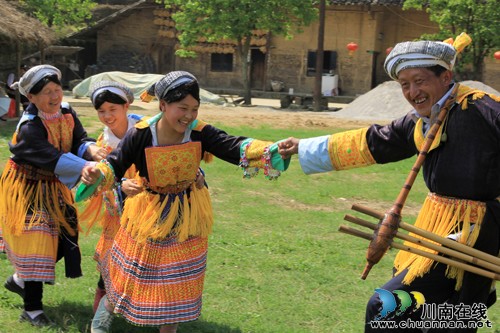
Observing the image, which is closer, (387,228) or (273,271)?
(387,228)

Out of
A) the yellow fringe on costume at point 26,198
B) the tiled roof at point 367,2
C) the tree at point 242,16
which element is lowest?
the yellow fringe on costume at point 26,198

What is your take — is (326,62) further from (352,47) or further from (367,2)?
(367,2)

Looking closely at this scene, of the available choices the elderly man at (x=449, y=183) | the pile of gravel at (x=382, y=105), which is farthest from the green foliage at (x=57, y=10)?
the elderly man at (x=449, y=183)

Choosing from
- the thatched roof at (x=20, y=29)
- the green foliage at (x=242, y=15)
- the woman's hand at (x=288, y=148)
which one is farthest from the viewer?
the green foliage at (x=242, y=15)

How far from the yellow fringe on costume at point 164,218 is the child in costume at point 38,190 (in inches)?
22.9

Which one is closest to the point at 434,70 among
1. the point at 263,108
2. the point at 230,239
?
the point at 230,239

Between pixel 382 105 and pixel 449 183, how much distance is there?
2114cm

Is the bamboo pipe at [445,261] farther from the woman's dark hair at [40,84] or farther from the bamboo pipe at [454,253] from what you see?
the woman's dark hair at [40,84]

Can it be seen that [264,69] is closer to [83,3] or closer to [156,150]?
[83,3]

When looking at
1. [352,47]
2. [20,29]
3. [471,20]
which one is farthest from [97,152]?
[352,47]

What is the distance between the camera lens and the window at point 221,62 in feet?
112

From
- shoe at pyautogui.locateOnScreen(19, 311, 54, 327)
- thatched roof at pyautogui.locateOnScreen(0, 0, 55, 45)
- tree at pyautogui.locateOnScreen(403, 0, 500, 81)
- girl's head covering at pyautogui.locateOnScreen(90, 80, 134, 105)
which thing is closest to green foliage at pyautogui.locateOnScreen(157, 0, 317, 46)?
tree at pyautogui.locateOnScreen(403, 0, 500, 81)

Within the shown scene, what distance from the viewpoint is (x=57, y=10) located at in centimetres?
3188

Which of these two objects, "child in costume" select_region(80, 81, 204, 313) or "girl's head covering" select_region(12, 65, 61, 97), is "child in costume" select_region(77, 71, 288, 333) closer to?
"child in costume" select_region(80, 81, 204, 313)
